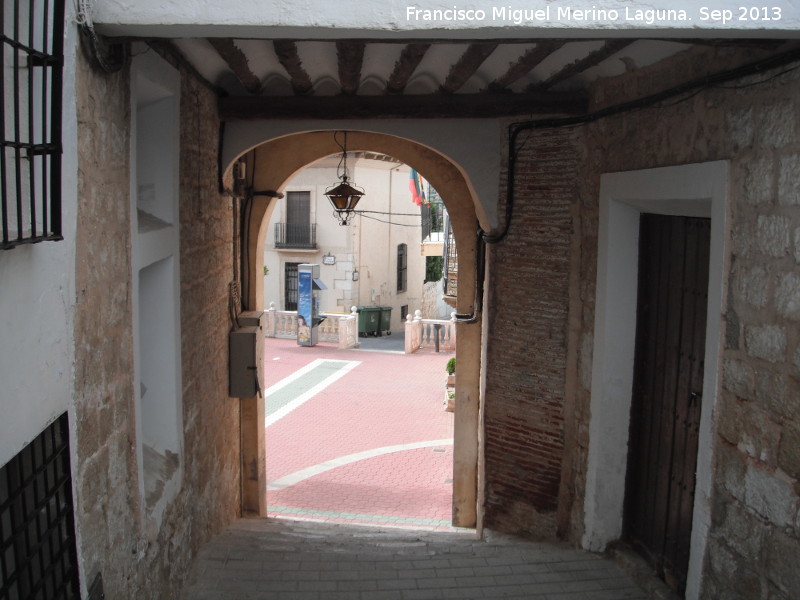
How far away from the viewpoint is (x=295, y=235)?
2450cm

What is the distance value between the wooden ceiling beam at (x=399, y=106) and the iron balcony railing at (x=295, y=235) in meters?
17.8

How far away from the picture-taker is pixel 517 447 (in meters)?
6.62

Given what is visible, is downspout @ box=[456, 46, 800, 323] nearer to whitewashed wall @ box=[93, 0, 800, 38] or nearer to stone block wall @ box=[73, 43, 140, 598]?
whitewashed wall @ box=[93, 0, 800, 38]

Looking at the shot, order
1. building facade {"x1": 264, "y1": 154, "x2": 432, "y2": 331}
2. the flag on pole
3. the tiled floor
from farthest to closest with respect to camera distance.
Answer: building facade {"x1": 264, "y1": 154, "x2": 432, "y2": 331}
the flag on pole
the tiled floor

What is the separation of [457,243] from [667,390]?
3.66m

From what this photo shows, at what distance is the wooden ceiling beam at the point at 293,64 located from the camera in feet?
15.0

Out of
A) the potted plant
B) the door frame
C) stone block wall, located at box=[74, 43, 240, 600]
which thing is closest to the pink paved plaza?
the potted plant

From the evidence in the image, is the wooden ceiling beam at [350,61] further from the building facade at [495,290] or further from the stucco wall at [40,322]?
the stucco wall at [40,322]

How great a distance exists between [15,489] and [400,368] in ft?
49.5

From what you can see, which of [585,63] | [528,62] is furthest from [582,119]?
[528,62]

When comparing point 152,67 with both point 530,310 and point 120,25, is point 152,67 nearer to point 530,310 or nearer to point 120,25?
point 120,25

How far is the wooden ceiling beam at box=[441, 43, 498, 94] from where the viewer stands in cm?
454

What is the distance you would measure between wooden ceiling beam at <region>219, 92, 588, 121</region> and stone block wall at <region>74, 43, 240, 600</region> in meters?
0.76

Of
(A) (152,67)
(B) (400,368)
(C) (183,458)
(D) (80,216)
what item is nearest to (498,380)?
(C) (183,458)
